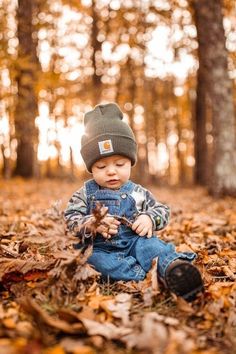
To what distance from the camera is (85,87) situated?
16812 mm

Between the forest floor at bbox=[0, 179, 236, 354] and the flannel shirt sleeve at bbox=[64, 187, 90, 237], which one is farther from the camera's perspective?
the flannel shirt sleeve at bbox=[64, 187, 90, 237]

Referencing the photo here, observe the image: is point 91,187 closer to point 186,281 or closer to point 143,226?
point 143,226

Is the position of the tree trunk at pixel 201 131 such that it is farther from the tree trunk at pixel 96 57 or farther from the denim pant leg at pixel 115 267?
the denim pant leg at pixel 115 267

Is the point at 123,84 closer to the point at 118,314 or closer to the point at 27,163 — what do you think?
the point at 27,163

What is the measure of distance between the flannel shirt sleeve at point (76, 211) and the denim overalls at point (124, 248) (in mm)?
43

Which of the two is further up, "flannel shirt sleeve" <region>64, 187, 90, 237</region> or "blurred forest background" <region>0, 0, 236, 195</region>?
"blurred forest background" <region>0, 0, 236, 195</region>

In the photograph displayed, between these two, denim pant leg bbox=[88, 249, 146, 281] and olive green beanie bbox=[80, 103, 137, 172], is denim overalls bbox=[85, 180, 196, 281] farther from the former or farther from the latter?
olive green beanie bbox=[80, 103, 137, 172]

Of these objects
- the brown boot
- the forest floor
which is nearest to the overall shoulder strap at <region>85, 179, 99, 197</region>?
the forest floor

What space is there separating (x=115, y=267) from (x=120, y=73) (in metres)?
17.4

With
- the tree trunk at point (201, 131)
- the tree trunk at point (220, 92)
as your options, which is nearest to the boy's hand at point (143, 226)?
the tree trunk at point (220, 92)

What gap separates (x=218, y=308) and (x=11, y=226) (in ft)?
9.78

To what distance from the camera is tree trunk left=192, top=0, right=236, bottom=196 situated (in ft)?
28.7

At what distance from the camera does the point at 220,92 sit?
29.0 feet

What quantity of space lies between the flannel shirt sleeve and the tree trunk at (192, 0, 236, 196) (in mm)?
6187
